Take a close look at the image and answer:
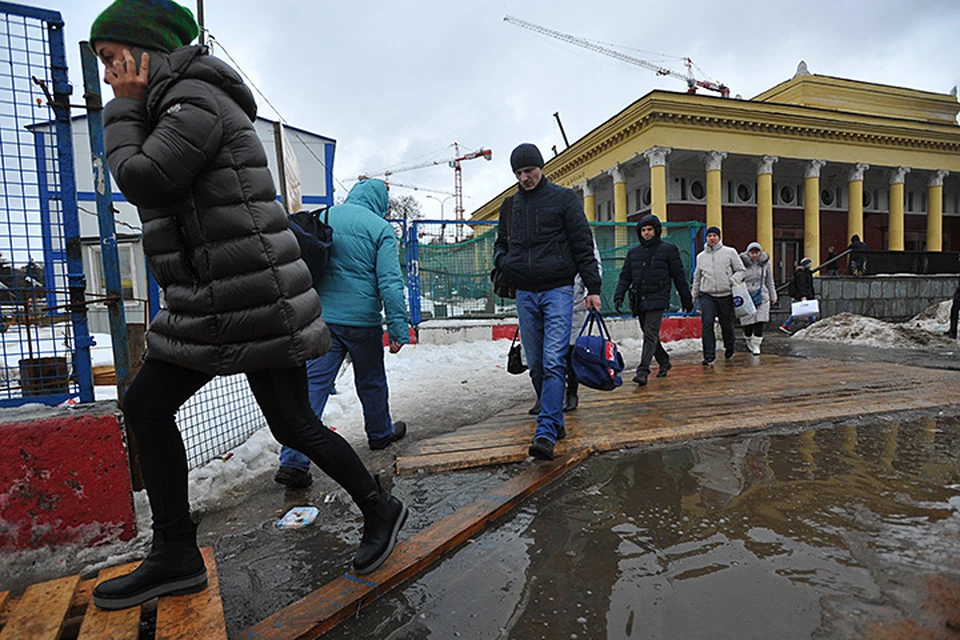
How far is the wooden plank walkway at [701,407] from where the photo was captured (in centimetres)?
355

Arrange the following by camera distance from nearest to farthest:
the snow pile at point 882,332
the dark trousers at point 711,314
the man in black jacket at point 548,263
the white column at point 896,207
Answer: the man in black jacket at point 548,263 → the dark trousers at point 711,314 → the snow pile at point 882,332 → the white column at point 896,207

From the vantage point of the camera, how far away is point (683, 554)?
212 centimetres

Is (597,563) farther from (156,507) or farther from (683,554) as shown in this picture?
(156,507)

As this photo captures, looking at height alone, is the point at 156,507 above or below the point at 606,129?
below

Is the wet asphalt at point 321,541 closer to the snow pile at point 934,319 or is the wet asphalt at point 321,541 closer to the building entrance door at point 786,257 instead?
the snow pile at point 934,319

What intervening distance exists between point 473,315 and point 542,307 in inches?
232

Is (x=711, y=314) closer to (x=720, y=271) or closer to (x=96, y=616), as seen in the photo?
(x=720, y=271)

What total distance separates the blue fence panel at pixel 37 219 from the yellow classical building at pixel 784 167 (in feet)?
59.1

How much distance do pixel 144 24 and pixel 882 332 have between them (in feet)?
41.0

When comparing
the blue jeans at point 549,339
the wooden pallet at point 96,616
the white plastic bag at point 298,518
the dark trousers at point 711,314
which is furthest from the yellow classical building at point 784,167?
the wooden pallet at point 96,616

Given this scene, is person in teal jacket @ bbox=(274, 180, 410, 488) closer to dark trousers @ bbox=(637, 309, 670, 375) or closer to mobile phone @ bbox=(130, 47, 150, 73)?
mobile phone @ bbox=(130, 47, 150, 73)

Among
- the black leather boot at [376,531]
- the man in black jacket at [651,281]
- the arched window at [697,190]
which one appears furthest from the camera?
the arched window at [697,190]

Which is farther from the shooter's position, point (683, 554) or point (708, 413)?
point (708, 413)

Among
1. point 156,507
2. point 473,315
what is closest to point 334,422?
point 156,507
